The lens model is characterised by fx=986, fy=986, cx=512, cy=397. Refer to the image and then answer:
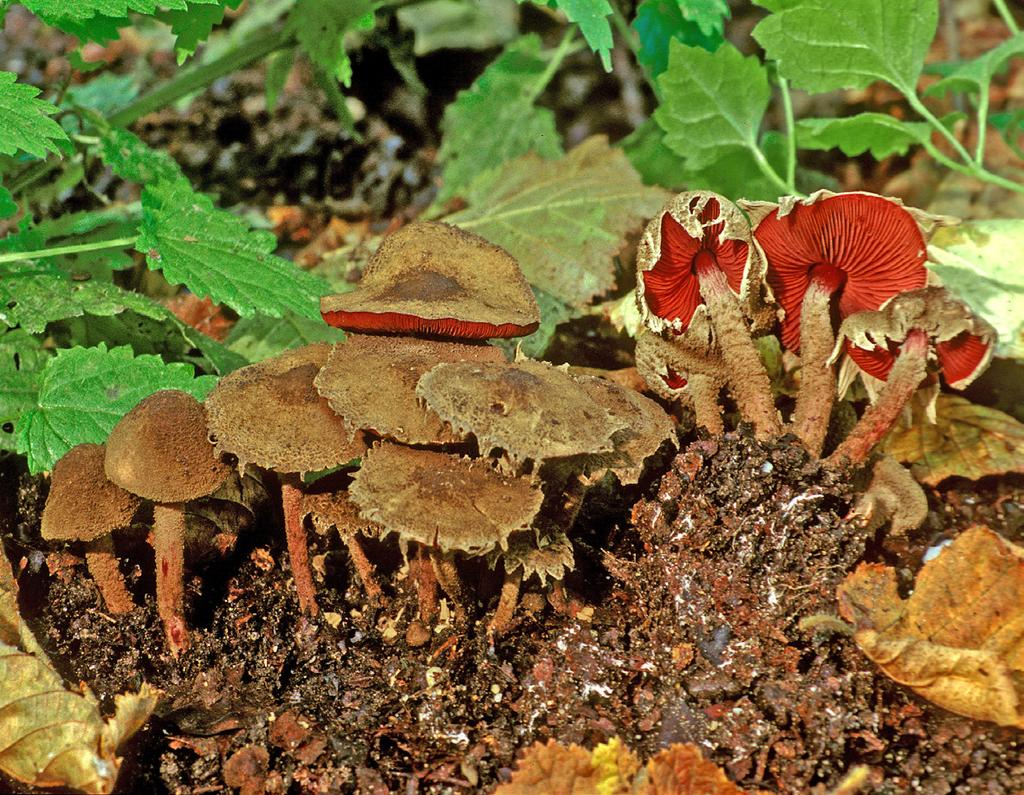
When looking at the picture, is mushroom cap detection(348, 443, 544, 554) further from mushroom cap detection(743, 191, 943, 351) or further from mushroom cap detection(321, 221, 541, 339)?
mushroom cap detection(743, 191, 943, 351)

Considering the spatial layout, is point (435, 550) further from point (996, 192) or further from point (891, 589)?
point (996, 192)

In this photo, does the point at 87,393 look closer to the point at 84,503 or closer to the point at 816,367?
the point at 84,503

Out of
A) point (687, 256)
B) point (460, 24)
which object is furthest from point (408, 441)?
point (460, 24)

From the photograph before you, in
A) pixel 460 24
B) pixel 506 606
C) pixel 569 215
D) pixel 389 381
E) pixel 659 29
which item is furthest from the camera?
pixel 460 24

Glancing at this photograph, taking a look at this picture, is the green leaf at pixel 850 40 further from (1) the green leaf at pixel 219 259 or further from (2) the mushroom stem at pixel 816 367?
(1) the green leaf at pixel 219 259

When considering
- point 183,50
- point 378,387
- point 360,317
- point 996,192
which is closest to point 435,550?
point 378,387

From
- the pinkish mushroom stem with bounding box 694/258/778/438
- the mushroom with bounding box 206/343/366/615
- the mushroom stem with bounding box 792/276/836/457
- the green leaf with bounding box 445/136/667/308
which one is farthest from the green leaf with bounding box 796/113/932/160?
the mushroom with bounding box 206/343/366/615

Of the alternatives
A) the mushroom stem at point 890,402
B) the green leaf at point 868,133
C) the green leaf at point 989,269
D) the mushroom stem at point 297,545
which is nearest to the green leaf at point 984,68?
the green leaf at point 868,133
